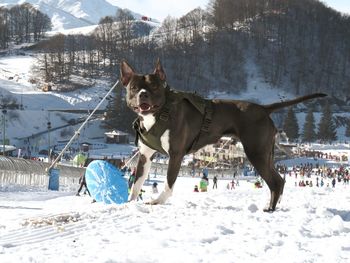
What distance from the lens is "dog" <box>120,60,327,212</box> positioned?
18.2 ft

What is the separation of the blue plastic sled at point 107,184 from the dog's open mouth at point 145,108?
225 cm

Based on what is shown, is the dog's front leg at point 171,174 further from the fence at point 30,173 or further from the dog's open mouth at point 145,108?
the fence at point 30,173

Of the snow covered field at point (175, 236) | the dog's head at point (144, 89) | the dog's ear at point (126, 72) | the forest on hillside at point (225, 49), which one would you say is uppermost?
the forest on hillside at point (225, 49)

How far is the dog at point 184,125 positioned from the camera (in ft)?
18.2

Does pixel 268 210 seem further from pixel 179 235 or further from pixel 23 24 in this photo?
pixel 23 24

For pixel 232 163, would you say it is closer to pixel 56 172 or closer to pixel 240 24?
pixel 56 172

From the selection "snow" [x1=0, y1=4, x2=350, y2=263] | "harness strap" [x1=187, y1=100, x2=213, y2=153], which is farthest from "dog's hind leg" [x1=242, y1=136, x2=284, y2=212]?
"harness strap" [x1=187, y1=100, x2=213, y2=153]

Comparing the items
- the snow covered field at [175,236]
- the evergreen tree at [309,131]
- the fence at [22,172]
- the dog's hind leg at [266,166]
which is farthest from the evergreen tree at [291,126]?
the snow covered field at [175,236]

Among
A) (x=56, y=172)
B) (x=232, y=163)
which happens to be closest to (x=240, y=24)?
(x=232, y=163)

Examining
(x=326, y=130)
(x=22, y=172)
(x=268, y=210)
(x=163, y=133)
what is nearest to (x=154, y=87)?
(x=163, y=133)

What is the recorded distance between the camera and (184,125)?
5.86 meters

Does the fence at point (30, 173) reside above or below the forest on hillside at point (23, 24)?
below

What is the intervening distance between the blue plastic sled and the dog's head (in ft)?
7.29

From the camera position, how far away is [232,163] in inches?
2216
